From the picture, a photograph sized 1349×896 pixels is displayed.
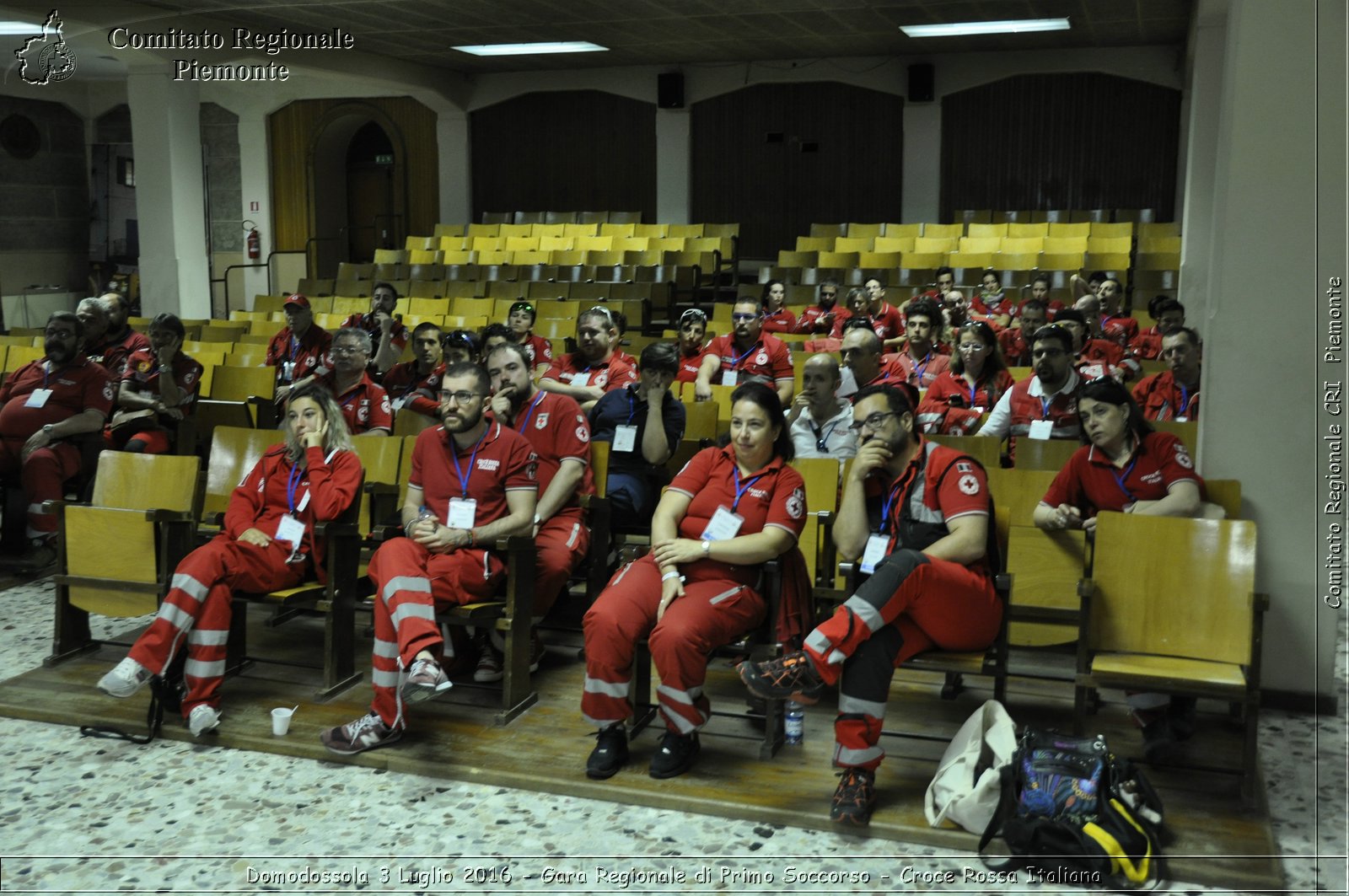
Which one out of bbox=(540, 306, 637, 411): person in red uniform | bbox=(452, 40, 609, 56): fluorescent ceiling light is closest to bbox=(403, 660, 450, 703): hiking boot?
bbox=(540, 306, 637, 411): person in red uniform

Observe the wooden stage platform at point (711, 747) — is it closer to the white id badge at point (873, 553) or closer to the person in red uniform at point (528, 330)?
the white id badge at point (873, 553)

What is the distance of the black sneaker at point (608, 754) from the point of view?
3.36 metres

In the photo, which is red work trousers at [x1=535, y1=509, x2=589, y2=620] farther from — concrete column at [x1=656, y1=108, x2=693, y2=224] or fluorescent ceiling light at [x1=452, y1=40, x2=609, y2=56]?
concrete column at [x1=656, y1=108, x2=693, y2=224]

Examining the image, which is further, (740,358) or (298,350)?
(298,350)

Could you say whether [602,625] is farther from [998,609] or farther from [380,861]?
[998,609]

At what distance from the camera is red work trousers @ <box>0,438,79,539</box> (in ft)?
18.3

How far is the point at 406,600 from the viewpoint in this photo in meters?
3.54

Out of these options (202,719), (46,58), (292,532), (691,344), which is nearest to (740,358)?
(691,344)

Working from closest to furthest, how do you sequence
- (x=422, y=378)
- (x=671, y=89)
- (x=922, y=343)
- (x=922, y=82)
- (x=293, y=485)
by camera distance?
(x=293, y=485)
(x=922, y=343)
(x=422, y=378)
(x=922, y=82)
(x=671, y=89)

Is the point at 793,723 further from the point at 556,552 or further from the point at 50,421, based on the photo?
the point at 50,421

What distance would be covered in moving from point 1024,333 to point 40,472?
5.40 meters

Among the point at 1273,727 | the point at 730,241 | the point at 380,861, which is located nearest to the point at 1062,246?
the point at 730,241

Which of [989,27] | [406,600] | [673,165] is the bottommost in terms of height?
[406,600]

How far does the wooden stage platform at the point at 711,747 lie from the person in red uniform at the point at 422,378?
1.65 m
